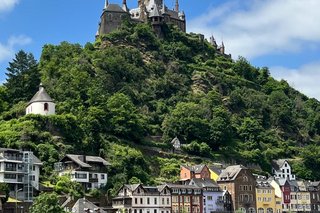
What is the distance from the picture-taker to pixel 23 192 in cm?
7644

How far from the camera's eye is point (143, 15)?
15038 cm

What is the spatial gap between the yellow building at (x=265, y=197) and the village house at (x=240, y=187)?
125cm

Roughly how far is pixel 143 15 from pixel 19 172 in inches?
3168

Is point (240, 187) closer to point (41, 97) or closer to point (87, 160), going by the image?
point (87, 160)

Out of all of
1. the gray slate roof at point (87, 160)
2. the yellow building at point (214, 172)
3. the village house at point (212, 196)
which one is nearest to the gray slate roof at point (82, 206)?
the gray slate roof at point (87, 160)

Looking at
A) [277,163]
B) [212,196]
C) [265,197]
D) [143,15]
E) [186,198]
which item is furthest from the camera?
[143,15]

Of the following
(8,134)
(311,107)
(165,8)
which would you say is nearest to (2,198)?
(8,134)

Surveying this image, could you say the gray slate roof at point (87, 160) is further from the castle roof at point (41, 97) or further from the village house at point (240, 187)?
the village house at point (240, 187)

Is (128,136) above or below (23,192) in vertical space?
above

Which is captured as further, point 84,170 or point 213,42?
point 213,42

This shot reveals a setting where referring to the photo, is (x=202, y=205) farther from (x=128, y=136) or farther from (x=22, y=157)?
(x=22, y=157)

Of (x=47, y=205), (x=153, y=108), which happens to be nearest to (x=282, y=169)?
(x=153, y=108)

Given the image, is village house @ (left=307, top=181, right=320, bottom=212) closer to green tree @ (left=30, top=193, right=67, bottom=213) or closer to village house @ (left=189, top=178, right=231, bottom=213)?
village house @ (left=189, top=178, right=231, bottom=213)

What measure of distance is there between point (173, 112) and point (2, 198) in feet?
176
